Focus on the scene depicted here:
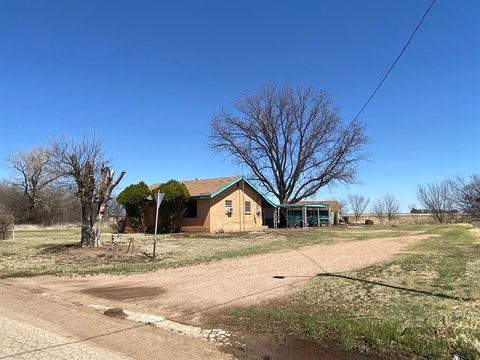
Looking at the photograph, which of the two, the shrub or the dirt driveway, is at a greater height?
the shrub

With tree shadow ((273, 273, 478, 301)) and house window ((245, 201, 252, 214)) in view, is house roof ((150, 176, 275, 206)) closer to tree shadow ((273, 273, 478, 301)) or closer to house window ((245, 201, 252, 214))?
house window ((245, 201, 252, 214))

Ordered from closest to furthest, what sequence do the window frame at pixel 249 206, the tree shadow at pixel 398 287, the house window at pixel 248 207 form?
the tree shadow at pixel 398 287, the window frame at pixel 249 206, the house window at pixel 248 207

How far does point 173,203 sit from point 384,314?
26759 mm

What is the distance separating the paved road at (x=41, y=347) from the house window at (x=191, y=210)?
27.1 m

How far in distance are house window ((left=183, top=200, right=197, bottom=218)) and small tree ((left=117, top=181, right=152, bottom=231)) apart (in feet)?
10.2

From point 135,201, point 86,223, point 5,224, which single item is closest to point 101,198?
point 86,223

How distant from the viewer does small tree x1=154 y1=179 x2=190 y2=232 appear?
106ft

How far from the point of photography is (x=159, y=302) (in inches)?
348

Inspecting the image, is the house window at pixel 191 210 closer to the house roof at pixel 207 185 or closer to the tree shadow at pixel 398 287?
the house roof at pixel 207 185

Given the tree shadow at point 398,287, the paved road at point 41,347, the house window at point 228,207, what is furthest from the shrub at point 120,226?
the paved road at point 41,347

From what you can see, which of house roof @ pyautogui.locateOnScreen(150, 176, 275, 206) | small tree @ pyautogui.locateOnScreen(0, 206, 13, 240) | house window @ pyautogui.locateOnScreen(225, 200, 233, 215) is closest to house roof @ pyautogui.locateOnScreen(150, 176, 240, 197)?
house roof @ pyautogui.locateOnScreen(150, 176, 275, 206)

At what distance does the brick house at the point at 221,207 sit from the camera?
3291 centimetres

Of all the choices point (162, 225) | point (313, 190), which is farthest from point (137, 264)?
point (313, 190)

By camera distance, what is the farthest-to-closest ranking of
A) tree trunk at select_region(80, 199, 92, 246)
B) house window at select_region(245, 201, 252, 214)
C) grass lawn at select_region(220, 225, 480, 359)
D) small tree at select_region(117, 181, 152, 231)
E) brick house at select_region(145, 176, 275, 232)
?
A: 1. house window at select_region(245, 201, 252, 214)
2. small tree at select_region(117, 181, 152, 231)
3. brick house at select_region(145, 176, 275, 232)
4. tree trunk at select_region(80, 199, 92, 246)
5. grass lawn at select_region(220, 225, 480, 359)
